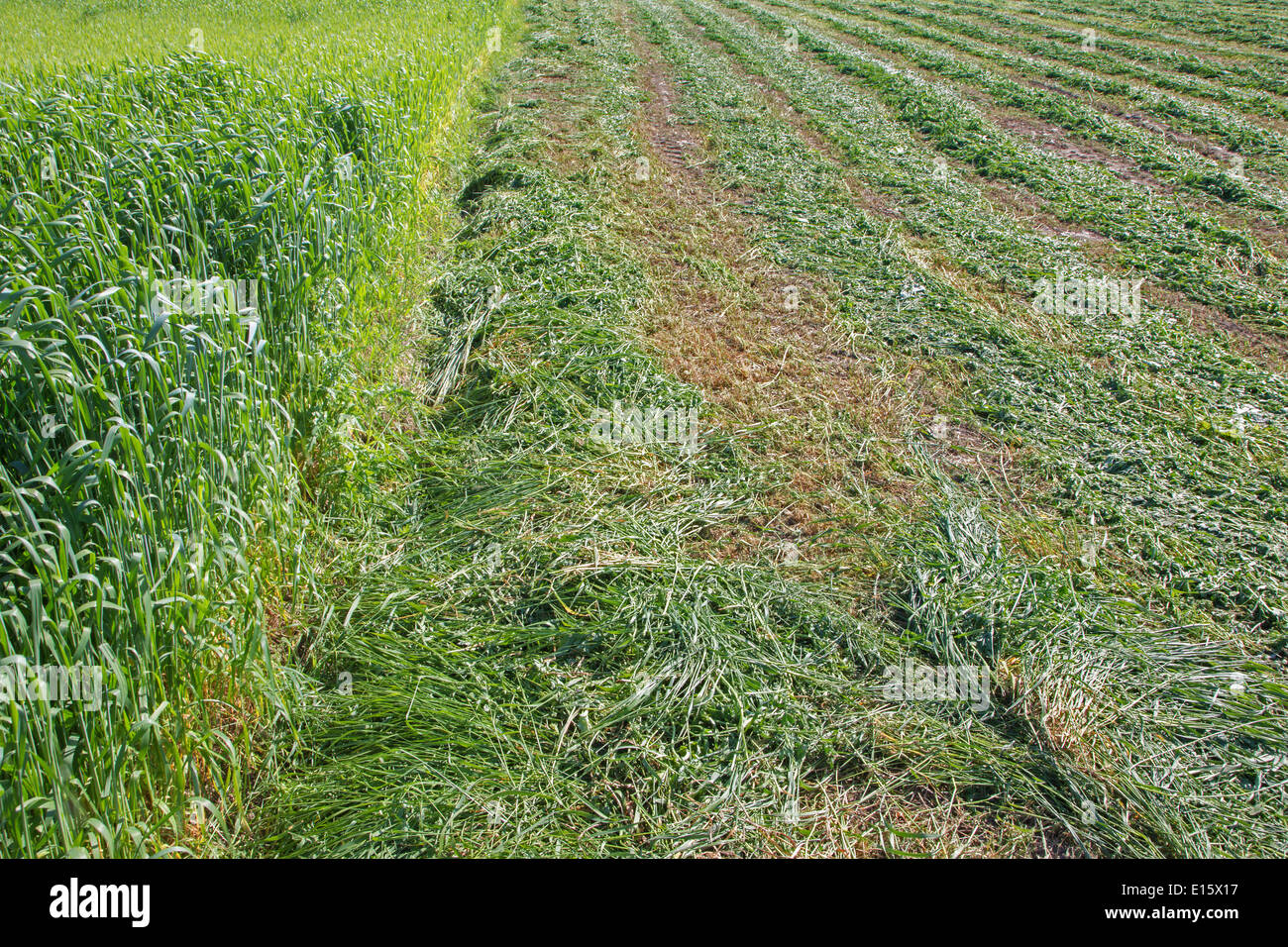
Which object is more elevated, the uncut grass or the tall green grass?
the tall green grass

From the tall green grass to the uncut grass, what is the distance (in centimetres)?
223

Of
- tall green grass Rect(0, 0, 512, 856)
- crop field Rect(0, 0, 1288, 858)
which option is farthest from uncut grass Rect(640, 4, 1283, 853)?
tall green grass Rect(0, 0, 512, 856)

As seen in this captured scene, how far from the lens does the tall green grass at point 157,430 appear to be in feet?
6.42

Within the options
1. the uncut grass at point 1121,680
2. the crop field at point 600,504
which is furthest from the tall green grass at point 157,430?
the uncut grass at point 1121,680

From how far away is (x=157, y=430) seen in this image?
2393 millimetres

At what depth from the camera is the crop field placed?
A: 7.36 ft

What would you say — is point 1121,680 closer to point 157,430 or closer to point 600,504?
point 600,504

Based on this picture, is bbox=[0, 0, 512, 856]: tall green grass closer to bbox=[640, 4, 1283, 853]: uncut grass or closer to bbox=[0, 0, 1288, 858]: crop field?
bbox=[0, 0, 1288, 858]: crop field

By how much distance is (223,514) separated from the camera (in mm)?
2527

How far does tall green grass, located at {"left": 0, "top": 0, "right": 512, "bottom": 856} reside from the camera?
196 cm

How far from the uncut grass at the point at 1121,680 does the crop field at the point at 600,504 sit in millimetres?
14

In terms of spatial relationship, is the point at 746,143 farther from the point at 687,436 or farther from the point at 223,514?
the point at 223,514

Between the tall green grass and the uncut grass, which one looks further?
the uncut grass

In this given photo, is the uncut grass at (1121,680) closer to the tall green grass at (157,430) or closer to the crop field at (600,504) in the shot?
the crop field at (600,504)
